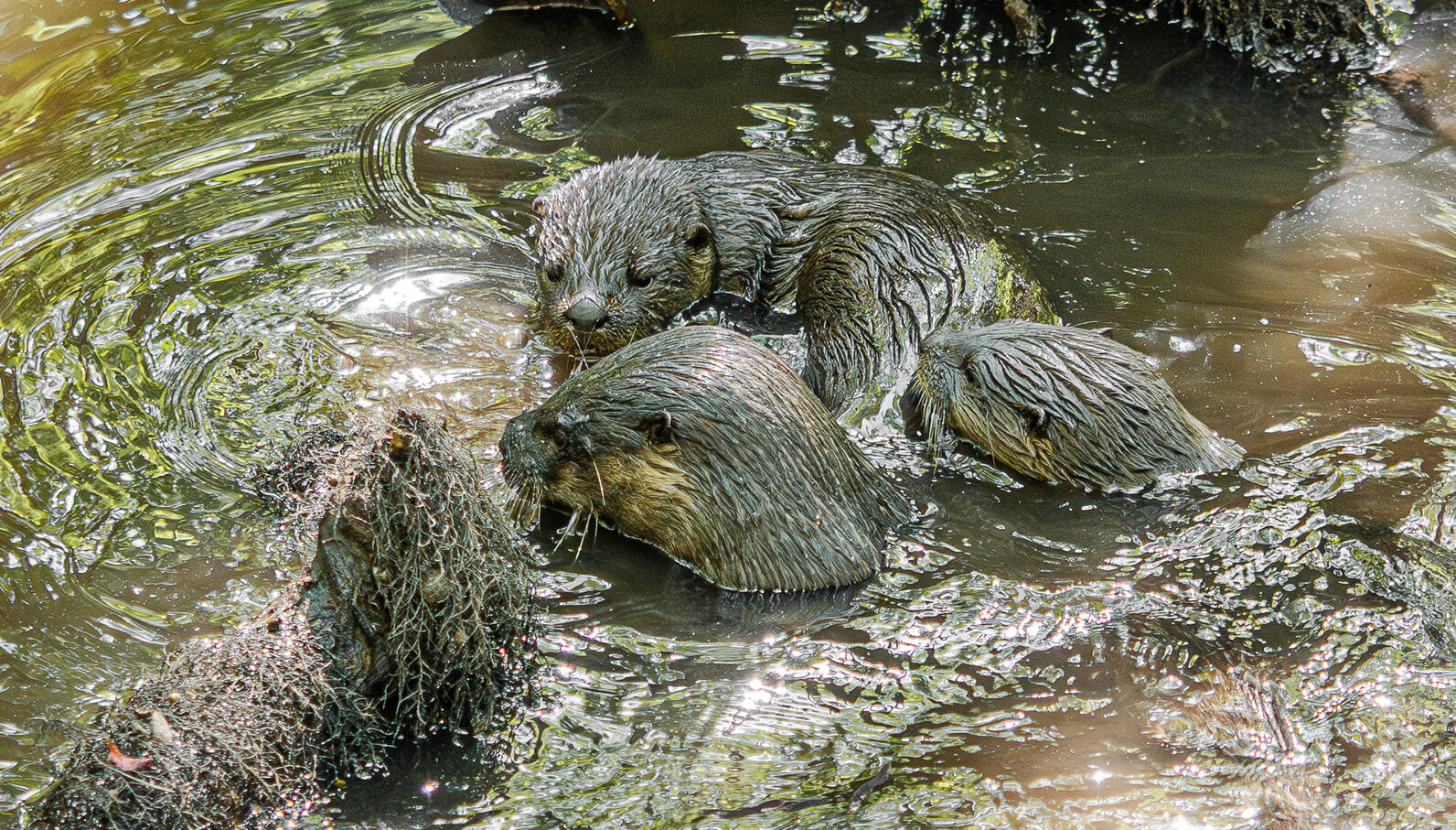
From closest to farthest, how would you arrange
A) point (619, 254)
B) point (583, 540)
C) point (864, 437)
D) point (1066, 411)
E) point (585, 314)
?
point (583, 540) → point (1066, 411) → point (864, 437) → point (585, 314) → point (619, 254)

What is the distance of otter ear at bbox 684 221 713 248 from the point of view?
17.2 ft

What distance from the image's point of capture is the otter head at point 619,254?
5.02m

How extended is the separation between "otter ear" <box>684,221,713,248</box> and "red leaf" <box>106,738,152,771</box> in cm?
322

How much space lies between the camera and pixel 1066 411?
4.37m

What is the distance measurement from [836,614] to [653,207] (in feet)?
7.31

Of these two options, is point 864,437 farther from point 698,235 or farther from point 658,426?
point 698,235

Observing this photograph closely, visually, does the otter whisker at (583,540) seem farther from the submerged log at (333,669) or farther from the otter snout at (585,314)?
the otter snout at (585,314)

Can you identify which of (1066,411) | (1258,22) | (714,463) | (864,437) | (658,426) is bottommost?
(864,437)

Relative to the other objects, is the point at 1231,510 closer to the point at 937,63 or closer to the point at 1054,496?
the point at 1054,496

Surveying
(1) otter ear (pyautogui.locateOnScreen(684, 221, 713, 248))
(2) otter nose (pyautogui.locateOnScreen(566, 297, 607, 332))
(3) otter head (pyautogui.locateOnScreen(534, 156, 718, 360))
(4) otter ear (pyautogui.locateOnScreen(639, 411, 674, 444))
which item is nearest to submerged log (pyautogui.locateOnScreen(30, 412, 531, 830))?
(4) otter ear (pyautogui.locateOnScreen(639, 411, 674, 444))

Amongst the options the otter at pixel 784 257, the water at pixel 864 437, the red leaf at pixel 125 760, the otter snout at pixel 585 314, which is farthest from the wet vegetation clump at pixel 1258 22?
the red leaf at pixel 125 760

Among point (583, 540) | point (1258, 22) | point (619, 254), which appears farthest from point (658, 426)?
point (1258, 22)

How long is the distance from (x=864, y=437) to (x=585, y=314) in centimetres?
122

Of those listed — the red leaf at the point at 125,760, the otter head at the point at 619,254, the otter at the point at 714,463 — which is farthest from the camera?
the otter head at the point at 619,254
